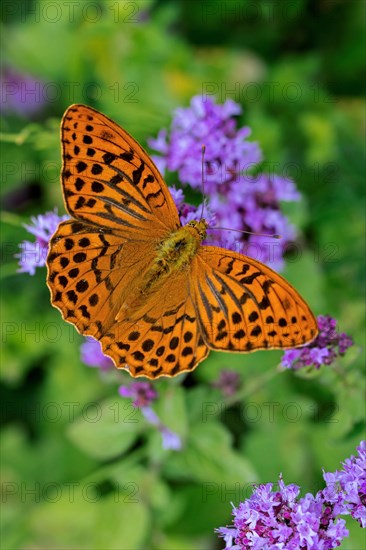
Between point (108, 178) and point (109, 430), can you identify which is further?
point (109, 430)

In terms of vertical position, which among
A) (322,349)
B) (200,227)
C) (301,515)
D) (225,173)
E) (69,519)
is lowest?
(301,515)

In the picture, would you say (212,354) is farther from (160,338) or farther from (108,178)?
(108,178)

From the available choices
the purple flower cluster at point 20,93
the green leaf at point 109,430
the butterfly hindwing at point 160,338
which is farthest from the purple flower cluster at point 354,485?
the purple flower cluster at point 20,93

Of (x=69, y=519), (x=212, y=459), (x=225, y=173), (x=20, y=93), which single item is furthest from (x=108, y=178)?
(x=20, y=93)

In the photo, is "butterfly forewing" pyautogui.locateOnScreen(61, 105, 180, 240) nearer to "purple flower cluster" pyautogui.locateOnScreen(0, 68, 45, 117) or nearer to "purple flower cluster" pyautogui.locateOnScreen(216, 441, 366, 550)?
"purple flower cluster" pyautogui.locateOnScreen(216, 441, 366, 550)

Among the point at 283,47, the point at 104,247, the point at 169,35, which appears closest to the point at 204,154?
the point at 104,247

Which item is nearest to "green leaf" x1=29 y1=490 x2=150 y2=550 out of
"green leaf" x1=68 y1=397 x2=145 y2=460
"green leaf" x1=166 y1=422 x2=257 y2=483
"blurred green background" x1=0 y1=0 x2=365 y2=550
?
"blurred green background" x1=0 y1=0 x2=365 y2=550
